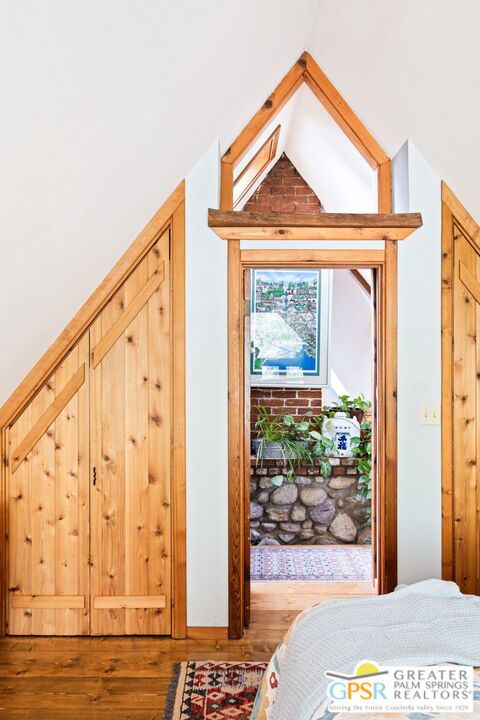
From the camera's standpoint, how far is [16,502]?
2961mm

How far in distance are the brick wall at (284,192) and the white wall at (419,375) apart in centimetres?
166

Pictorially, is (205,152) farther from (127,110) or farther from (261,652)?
(261,652)

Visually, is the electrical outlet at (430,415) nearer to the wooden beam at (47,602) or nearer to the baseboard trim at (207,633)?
the baseboard trim at (207,633)

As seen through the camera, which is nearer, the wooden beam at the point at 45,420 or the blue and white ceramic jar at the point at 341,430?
the wooden beam at the point at 45,420

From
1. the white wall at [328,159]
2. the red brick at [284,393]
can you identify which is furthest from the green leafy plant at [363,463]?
the white wall at [328,159]

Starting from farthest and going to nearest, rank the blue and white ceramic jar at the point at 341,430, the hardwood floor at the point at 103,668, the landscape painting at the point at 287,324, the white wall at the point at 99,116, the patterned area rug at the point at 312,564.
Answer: the landscape painting at the point at 287,324
the blue and white ceramic jar at the point at 341,430
the patterned area rug at the point at 312,564
the hardwood floor at the point at 103,668
the white wall at the point at 99,116

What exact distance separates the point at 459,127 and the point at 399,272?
0.74 meters

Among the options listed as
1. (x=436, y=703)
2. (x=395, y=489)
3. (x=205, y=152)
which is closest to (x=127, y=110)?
(x=205, y=152)

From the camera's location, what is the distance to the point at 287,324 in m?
4.98

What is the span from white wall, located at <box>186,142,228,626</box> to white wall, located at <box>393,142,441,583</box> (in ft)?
3.03

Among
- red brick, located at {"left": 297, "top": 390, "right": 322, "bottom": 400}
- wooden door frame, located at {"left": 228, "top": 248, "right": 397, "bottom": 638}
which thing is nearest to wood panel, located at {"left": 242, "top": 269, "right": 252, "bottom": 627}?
wooden door frame, located at {"left": 228, "top": 248, "right": 397, "bottom": 638}

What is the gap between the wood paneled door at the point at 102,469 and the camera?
2.94 m

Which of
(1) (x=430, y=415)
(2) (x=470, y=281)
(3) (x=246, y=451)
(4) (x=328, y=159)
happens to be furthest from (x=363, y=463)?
(4) (x=328, y=159)

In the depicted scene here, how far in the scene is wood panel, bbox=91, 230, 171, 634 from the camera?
295cm
